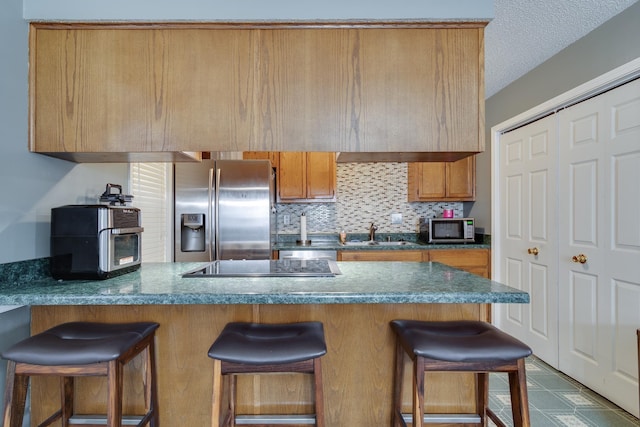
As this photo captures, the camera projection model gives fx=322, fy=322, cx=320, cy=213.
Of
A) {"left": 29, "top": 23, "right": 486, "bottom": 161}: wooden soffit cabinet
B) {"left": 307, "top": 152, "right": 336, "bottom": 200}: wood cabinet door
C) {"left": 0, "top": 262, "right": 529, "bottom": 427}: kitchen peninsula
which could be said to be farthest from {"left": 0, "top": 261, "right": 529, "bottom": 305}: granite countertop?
{"left": 307, "top": 152, "right": 336, "bottom": 200}: wood cabinet door

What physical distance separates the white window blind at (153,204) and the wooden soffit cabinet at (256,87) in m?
0.83

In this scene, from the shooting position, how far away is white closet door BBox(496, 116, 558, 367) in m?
2.58

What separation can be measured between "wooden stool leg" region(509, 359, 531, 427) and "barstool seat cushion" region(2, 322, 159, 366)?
4.58 ft

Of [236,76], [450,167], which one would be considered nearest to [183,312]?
[236,76]

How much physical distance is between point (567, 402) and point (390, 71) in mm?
2343

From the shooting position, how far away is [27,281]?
4.80 feet

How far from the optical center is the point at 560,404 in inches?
80.9

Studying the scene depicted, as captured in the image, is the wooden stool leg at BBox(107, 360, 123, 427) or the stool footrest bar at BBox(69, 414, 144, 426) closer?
the wooden stool leg at BBox(107, 360, 123, 427)

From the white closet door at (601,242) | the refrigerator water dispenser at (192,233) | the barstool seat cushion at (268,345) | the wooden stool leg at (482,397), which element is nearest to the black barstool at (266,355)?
the barstool seat cushion at (268,345)

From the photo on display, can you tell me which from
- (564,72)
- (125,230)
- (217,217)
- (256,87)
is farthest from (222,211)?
(564,72)

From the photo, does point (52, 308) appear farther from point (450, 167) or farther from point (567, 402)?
point (450, 167)

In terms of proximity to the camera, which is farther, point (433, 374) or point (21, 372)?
point (433, 374)

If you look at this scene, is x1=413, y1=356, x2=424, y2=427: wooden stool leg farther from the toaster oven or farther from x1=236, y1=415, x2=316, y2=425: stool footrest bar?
the toaster oven

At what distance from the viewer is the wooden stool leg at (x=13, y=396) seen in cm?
112
